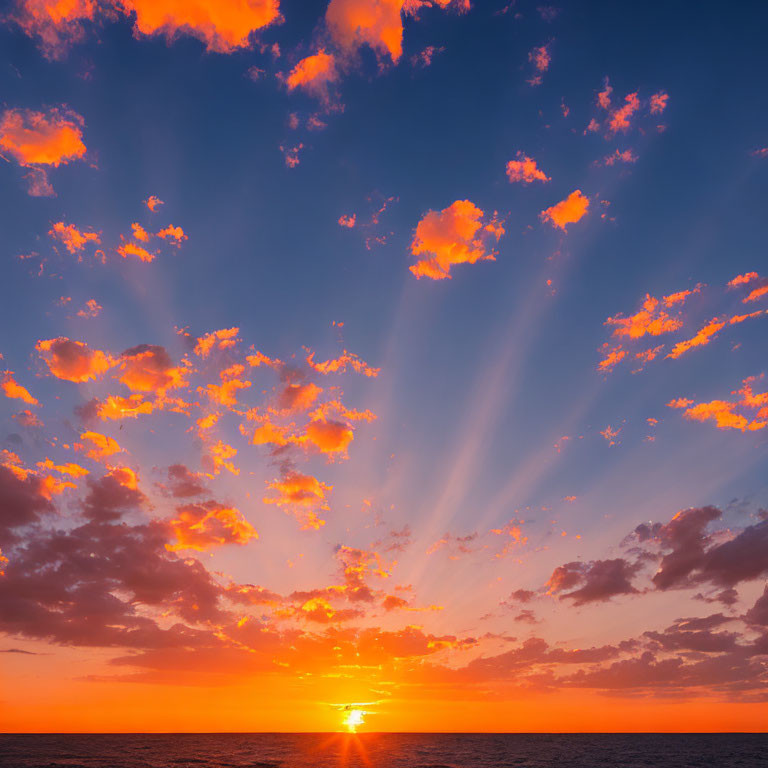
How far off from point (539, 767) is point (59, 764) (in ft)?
Answer: 288

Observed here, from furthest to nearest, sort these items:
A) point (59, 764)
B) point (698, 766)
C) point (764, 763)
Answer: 1. point (764, 763)
2. point (698, 766)
3. point (59, 764)

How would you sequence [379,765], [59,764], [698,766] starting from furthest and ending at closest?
[698,766] < [379,765] < [59,764]

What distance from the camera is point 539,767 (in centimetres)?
10050

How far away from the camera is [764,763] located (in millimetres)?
116125

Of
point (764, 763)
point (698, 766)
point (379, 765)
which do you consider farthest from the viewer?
point (764, 763)

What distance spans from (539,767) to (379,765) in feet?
101

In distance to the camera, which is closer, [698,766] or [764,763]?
[698,766]

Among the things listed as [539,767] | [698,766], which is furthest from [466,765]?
[698,766]

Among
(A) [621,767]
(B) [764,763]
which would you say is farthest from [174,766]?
(B) [764,763]

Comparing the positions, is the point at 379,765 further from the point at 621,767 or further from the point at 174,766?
the point at 621,767

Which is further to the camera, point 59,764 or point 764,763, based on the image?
point 764,763

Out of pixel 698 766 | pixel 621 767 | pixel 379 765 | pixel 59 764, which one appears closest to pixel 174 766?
pixel 59 764

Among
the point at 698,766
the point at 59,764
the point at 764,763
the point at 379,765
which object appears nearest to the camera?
the point at 59,764

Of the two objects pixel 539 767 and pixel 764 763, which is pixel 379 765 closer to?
pixel 539 767
